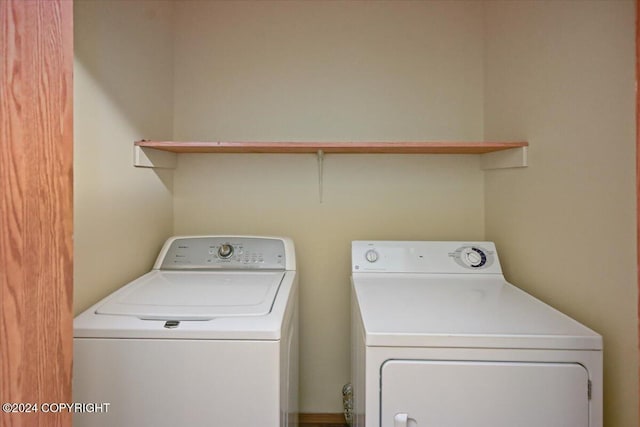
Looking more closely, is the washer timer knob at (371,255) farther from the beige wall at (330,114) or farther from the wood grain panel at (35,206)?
the wood grain panel at (35,206)

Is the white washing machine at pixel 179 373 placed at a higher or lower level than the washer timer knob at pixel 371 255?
lower

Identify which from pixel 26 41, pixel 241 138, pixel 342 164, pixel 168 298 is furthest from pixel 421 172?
pixel 26 41

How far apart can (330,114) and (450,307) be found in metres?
1.24

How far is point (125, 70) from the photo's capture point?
1648 mm

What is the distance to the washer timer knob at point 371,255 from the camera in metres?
1.95

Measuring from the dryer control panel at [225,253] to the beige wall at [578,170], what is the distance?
1072 millimetres

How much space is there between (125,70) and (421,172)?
1495 millimetres

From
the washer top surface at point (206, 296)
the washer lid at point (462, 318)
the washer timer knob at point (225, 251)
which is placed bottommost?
the washer lid at point (462, 318)

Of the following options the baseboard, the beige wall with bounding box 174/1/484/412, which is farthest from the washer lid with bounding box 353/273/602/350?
the baseboard

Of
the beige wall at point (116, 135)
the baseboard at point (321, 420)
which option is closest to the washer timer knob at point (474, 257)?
the baseboard at point (321, 420)

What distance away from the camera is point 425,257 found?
76.9 inches

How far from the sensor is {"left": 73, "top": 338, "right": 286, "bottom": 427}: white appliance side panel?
111 cm

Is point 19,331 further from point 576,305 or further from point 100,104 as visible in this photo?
point 576,305

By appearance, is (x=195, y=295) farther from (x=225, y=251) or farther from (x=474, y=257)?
(x=474, y=257)
